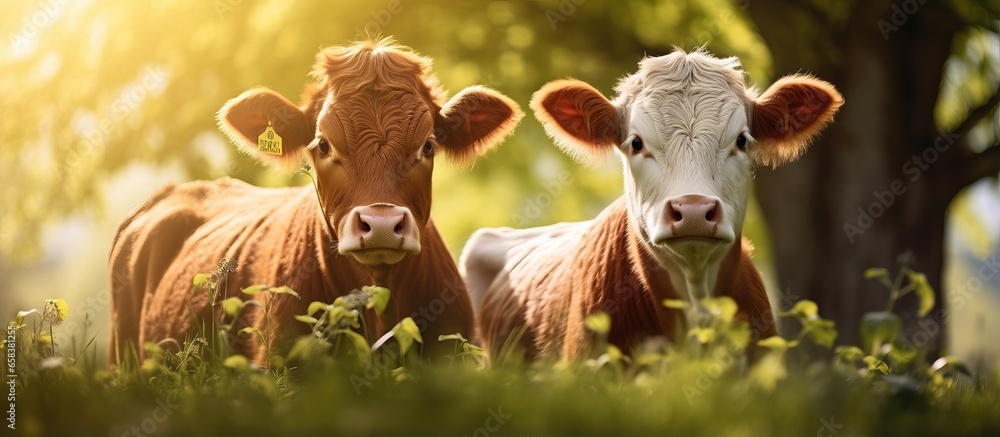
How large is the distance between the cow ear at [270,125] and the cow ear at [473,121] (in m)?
0.66

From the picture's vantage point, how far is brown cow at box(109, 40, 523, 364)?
506cm

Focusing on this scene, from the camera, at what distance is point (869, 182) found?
1080cm

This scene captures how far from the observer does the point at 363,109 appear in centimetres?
526

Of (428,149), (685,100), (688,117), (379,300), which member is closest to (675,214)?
(688,117)

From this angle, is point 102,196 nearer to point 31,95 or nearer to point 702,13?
point 31,95

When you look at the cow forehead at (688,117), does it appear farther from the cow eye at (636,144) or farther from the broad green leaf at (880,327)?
the broad green leaf at (880,327)

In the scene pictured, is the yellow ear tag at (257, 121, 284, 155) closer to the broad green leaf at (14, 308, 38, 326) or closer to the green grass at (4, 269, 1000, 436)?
the broad green leaf at (14, 308, 38, 326)

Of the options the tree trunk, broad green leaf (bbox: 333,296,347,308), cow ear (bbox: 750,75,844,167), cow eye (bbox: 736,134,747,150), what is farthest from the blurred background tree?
broad green leaf (bbox: 333,296,347,308)

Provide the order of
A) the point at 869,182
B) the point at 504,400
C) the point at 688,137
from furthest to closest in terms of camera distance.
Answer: the point at 869,182, the point at 688,137, the point at 504,400

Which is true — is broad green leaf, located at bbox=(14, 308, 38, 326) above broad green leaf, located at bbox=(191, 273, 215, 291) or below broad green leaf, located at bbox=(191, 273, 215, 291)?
below

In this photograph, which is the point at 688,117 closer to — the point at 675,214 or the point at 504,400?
the point at 675,214

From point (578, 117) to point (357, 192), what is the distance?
1215 mm

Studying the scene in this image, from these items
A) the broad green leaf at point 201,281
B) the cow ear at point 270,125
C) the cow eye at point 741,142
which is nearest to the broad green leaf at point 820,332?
→ the cow eye at point 741,142

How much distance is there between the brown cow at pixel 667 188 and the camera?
192 inches
